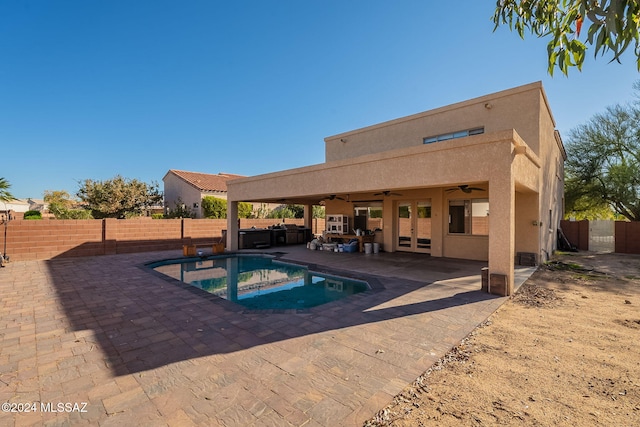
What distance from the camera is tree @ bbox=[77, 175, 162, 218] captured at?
72.2ft

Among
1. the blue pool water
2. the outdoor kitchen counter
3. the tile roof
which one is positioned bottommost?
the blue pool water

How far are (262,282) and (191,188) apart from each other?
19.5 m

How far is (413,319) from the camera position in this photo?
17.4 ft

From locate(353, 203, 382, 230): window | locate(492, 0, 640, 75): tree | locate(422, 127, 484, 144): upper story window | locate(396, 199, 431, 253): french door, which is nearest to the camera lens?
locate(492, 0, 640, 75): tree

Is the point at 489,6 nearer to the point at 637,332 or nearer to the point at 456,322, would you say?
the point at 456,322

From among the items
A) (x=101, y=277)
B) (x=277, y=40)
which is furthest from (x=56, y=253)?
(x=277, y=40)

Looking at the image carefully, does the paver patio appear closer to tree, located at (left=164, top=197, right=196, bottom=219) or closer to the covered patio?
the covered patio

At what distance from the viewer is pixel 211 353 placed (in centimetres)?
399

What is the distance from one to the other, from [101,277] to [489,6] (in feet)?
38.1

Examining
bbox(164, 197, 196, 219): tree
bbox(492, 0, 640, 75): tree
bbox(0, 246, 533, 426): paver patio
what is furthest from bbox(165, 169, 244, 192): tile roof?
bbox(492, 0, 640, 75): tree

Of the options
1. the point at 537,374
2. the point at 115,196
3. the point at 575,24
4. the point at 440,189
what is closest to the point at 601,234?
the point at 440,189

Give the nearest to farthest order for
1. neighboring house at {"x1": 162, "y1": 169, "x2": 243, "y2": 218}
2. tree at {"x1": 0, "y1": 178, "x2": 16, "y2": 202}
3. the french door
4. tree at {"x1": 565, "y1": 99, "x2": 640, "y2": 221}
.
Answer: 1. tree at {"x1": 0, "y1": 178, "x2": 16, "y2": 202}
2. the french door
3. tree at {"x1": 565, "y1": 99, "x2": 640, "y2": 221}
4. neighboring house at {"x1": 162, "y1": 169, "x2": 243, "y2": 218}

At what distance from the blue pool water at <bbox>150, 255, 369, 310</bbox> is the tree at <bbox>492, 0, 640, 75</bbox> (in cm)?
630

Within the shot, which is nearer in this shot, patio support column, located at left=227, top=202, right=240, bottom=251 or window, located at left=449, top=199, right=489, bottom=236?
window, located at left=449, top=199, right=489, bottom=236
